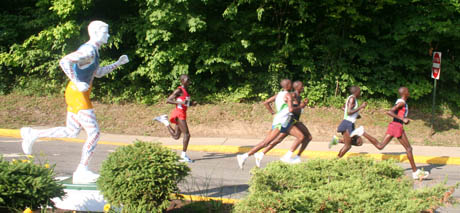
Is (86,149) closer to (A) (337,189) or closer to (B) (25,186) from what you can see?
(B) (25,186)

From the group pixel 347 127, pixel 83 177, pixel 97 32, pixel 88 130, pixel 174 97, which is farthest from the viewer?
pixel 174 97

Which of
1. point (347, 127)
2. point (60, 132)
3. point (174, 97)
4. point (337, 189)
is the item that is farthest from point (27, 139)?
point (347, 127)

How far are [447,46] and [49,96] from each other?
13951 millimetres

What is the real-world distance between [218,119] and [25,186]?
9.63m

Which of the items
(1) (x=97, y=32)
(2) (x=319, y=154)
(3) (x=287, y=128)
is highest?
(1) (x=97, y=32)

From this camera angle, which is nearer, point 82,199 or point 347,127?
point 82,199

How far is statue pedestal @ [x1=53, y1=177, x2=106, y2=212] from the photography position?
16.5 feet

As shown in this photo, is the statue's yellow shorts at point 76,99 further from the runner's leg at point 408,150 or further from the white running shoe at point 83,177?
the runner's leg at point 408,150

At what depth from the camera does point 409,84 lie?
14.2 m

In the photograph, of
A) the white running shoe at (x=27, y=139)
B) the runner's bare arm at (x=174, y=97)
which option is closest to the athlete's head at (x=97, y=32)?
the white running shoe at (x=27, y=139)

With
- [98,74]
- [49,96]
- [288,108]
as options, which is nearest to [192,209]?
[98,74]

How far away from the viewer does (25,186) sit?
4.16 metres

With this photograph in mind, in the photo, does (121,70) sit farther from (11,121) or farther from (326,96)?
(326,96)

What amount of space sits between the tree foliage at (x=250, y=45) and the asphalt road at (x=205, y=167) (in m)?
4.68
